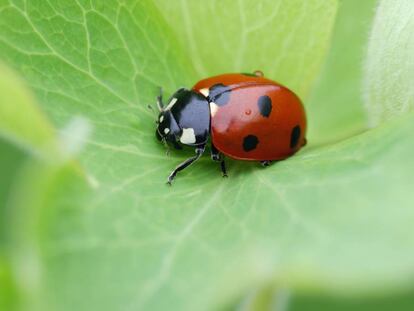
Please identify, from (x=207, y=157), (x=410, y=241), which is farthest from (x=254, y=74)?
(x=410, y=241)

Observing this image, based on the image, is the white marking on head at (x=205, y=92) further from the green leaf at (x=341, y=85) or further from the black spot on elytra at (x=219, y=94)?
the green leaf at (x=341, y=85)

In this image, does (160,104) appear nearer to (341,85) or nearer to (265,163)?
(265,163)

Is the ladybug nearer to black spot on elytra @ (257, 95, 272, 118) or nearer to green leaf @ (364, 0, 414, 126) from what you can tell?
black spot on elytra @ (257, 95, 272, 118)

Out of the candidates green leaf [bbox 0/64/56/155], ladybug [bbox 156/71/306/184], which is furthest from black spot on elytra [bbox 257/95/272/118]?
green leaf [bbox 0/64/56/155]

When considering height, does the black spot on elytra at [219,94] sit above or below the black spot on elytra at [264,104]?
above

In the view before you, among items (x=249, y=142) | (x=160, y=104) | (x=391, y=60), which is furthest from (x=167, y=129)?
(x=391, y=60)

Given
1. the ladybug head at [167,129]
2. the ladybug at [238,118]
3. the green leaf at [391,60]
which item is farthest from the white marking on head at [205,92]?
the green leaf at [391,60]

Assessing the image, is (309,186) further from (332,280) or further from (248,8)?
(248,8)
